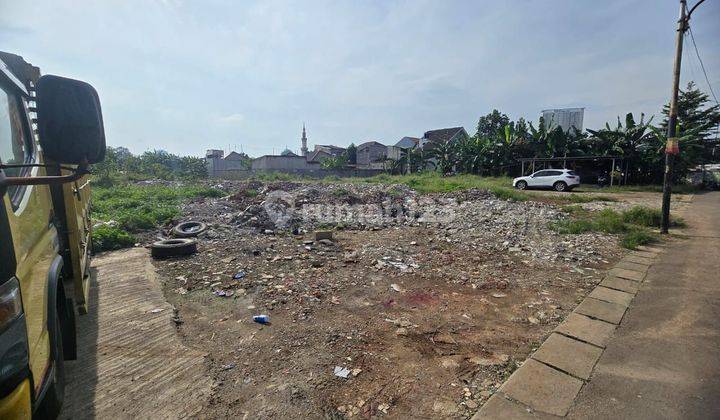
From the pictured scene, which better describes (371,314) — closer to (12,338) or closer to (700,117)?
(12,338)

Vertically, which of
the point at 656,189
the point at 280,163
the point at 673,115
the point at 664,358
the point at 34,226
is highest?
the point at 280,163

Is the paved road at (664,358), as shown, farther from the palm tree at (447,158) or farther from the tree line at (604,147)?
the palm tree at (447,158)

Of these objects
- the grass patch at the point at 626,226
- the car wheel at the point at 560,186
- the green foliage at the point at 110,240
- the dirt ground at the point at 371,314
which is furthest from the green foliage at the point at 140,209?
the car wheel at the point at 560,186

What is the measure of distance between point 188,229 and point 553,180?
19186 mm

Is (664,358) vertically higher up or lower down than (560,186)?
lower down

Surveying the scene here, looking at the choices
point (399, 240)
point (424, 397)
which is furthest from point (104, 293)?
point (399, 240)

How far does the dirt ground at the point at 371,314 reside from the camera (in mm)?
2480

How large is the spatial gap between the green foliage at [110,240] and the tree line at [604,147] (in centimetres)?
2412

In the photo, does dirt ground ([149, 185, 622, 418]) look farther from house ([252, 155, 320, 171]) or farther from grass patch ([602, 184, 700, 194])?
house ([252, 155, 320, 171])

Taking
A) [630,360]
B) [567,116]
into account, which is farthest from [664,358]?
[567,116]

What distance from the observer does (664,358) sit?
283 centimetres

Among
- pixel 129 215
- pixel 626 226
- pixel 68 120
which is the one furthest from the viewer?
pixel 129 215

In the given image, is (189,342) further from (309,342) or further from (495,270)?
(495,270)

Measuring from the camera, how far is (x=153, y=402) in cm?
240
